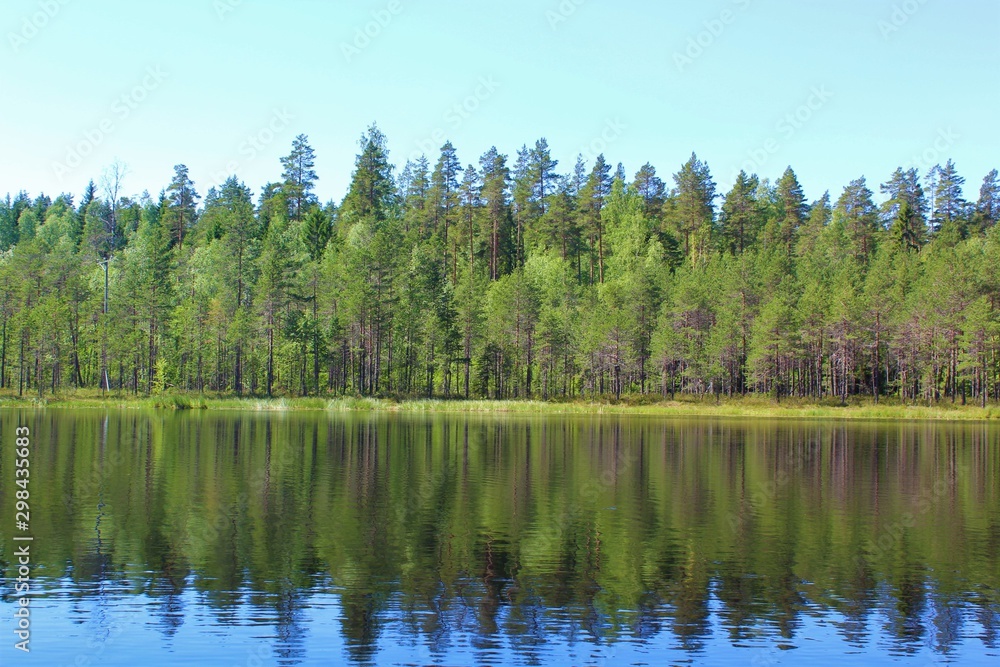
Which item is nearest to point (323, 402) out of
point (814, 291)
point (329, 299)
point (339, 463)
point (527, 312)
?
point (329, 299)

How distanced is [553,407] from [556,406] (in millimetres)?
345

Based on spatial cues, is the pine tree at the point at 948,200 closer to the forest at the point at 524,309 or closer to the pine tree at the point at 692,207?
the forest at the point at 524,309

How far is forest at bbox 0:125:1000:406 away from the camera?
102 metres

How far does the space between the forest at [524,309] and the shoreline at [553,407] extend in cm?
628

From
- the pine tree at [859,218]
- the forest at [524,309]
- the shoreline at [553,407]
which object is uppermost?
the pine tree at [859,218]

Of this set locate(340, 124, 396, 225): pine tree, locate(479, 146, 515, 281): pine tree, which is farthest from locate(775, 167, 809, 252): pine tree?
locate(340, 124, 396, 225): pine tree

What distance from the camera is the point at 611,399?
101562 mm

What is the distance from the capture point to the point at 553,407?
305 ft

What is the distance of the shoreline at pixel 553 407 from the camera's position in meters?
87.1

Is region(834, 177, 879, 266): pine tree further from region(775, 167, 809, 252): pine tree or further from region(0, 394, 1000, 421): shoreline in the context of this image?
region(0, 394, 1000, 421): shoreline

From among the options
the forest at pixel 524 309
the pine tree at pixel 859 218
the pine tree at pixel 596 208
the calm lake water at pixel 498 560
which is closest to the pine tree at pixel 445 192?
the forest at pixel 524 309

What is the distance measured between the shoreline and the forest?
6.28 meters

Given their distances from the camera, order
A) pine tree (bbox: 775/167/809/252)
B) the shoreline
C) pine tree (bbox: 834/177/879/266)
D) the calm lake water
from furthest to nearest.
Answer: pine tree (bbox: 775/167/809/252) → pine tree (bbox: 834/177/879/266) → the shoreline → the calm lake water

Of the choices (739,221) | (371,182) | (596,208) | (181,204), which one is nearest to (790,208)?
(739,221)
